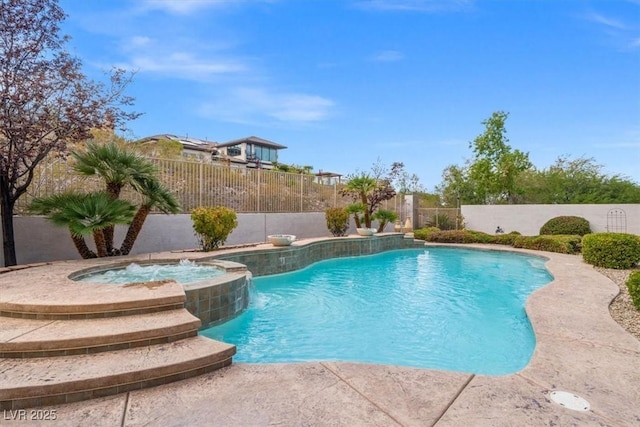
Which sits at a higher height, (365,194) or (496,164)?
(496,164)

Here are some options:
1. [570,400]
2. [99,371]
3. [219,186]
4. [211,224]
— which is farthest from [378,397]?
[219,186]

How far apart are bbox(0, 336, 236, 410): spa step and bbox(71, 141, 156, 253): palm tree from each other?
525 centimetres

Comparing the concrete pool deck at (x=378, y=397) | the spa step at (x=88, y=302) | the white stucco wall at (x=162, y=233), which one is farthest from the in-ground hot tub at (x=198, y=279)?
the white stucco wall at (x=162, y=233)

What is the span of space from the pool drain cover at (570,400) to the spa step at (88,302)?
3702 millimetres

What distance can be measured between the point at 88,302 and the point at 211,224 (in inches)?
202

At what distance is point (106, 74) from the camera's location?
757 cm

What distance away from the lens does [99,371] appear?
254 cm

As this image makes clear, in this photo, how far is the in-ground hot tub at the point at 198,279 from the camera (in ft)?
15.3

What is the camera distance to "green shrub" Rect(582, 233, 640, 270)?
27.8 feet

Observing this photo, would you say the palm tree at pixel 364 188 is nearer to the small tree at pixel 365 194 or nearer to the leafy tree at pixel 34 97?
the small tree at pixel 365 194

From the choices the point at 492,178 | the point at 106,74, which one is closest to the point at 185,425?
the point at 106,74

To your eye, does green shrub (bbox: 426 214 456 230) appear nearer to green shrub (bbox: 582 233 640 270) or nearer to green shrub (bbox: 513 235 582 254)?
green shrub (bbox: 513 235 582 254)

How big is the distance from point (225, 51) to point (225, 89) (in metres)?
3.29

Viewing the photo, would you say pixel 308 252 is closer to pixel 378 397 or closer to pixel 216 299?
pixel 216 299
